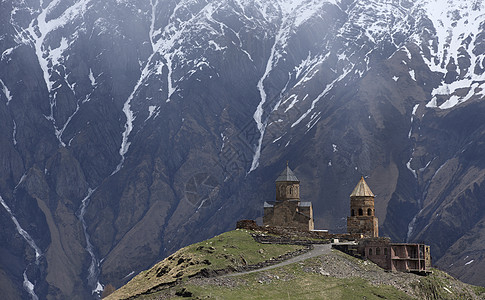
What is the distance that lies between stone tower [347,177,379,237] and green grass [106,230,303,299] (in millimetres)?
22567

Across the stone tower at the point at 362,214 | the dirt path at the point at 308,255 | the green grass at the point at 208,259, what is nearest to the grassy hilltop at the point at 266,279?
the green grass at the point at 208,259

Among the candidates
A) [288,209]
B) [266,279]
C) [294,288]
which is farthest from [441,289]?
[288,209]

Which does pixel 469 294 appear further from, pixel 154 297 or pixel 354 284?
pixel 154 297

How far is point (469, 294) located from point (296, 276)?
31.5 meters

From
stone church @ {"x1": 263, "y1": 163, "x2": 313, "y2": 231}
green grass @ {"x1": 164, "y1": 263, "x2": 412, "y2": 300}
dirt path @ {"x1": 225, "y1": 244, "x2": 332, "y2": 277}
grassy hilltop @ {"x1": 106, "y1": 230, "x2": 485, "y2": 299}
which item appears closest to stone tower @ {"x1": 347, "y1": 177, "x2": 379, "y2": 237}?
stone church @ {"x1": 263, "y1": 163, "x2": 313, "y2": 231}

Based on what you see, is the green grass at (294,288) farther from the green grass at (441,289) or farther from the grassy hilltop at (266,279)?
the green grass at (441,289)

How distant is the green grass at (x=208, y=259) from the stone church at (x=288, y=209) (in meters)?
24.2

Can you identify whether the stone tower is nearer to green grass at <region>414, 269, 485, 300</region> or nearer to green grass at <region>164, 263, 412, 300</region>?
green grass at <region>414, 269, 485, 300</region>

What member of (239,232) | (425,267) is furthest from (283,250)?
(425,267)

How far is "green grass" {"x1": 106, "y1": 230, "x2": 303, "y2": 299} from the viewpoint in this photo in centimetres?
10412

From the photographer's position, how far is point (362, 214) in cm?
13962

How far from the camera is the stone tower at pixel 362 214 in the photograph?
139 metres

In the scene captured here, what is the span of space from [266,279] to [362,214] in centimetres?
4162

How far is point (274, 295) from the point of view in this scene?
96.0 metres
